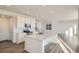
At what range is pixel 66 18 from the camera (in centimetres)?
244

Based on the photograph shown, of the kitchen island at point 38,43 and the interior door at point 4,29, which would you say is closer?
the kitchen island at point 38,43

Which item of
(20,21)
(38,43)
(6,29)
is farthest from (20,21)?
(38,43)

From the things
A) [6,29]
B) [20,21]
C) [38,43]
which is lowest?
[38,43]

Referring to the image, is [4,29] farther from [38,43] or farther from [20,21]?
[38,43]

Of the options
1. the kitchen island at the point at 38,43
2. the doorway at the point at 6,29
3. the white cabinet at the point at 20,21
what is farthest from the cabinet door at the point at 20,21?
the kitchen island at the point at 38,43

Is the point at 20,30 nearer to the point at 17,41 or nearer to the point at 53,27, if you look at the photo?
the point at 17,41

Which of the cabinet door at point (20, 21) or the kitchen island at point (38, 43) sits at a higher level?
the cabinet door at point (20, 21)

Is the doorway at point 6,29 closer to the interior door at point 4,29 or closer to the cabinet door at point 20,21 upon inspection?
the interior door at point 4,29

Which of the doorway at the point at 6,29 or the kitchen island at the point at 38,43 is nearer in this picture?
the kitchen island at the point at 38,43

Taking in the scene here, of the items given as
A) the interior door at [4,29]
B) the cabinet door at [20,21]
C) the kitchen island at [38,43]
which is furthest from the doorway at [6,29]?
the kitchen island at [38,43]

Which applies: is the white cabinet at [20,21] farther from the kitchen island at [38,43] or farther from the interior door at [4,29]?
the kitchen island at [38,43]
